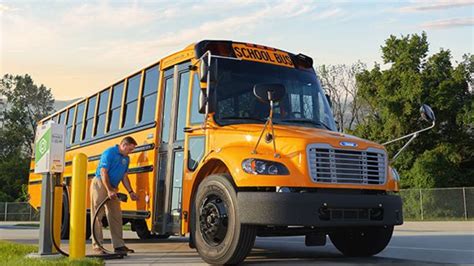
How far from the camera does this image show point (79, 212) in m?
8.22

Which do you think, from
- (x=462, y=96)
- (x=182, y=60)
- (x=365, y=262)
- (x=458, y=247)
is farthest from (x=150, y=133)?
(x=462, y=96)

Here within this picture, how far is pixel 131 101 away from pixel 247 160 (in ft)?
14.1

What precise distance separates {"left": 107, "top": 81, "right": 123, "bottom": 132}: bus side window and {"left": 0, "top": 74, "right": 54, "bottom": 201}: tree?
140 ft

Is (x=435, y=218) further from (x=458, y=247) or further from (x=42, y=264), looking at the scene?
(x=42, y=264)

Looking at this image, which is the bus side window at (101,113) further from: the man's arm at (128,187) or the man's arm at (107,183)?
the man's arm at (107,183)

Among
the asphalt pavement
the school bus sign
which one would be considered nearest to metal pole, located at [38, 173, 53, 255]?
the asphalt pavement

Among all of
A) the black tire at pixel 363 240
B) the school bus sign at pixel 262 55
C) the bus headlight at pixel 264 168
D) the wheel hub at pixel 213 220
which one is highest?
the school bus sign at pixel 262 55

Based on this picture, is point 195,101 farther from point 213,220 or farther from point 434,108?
point 434,108

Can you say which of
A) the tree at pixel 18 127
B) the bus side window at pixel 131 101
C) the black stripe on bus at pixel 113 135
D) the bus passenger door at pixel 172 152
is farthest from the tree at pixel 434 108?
the tree at pixel 18 127

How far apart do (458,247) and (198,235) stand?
16.8 ft

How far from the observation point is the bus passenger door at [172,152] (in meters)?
8.51

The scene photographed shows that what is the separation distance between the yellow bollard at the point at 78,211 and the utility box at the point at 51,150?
27 cm

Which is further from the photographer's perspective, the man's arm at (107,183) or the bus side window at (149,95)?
the bus side window at (149,95)

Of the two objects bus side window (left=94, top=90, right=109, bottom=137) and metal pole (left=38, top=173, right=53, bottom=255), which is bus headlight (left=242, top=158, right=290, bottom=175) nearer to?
metal pole (left=38, top=173, right=53, bottom=255)
